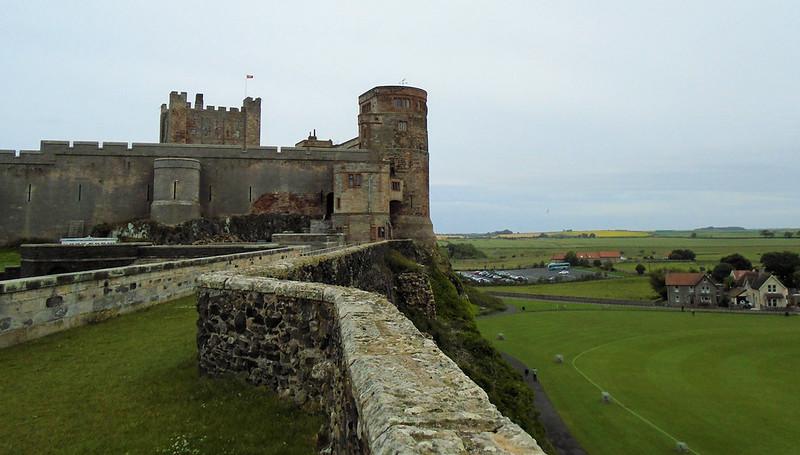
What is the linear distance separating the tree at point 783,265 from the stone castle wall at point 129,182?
287 ft

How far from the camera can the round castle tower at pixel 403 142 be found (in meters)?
36.8

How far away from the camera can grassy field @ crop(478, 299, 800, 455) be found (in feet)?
77.6

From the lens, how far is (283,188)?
36.7 m

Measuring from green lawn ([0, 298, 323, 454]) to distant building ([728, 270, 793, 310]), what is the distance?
87454 mm

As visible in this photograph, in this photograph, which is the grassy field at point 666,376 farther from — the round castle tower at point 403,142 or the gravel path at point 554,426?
the round castle tower at point 403,142

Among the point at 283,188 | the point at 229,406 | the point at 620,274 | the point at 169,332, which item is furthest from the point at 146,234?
the point at 620,274

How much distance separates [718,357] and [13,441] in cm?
4667

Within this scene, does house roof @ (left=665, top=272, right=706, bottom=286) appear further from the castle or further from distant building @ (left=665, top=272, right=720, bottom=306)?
the castle

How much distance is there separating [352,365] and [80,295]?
851cm

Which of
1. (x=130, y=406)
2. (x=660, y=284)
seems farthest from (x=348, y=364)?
(x=660, y=284)

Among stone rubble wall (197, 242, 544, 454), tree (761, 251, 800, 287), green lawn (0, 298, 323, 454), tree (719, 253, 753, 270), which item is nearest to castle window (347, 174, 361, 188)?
stone rubble wall (197, 242, 544, 454)

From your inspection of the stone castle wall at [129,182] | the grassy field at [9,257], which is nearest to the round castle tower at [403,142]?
the stone castle wall at [129,182]

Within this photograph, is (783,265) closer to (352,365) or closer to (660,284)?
(660,284)

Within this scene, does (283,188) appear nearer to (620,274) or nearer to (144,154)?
(144,154)
